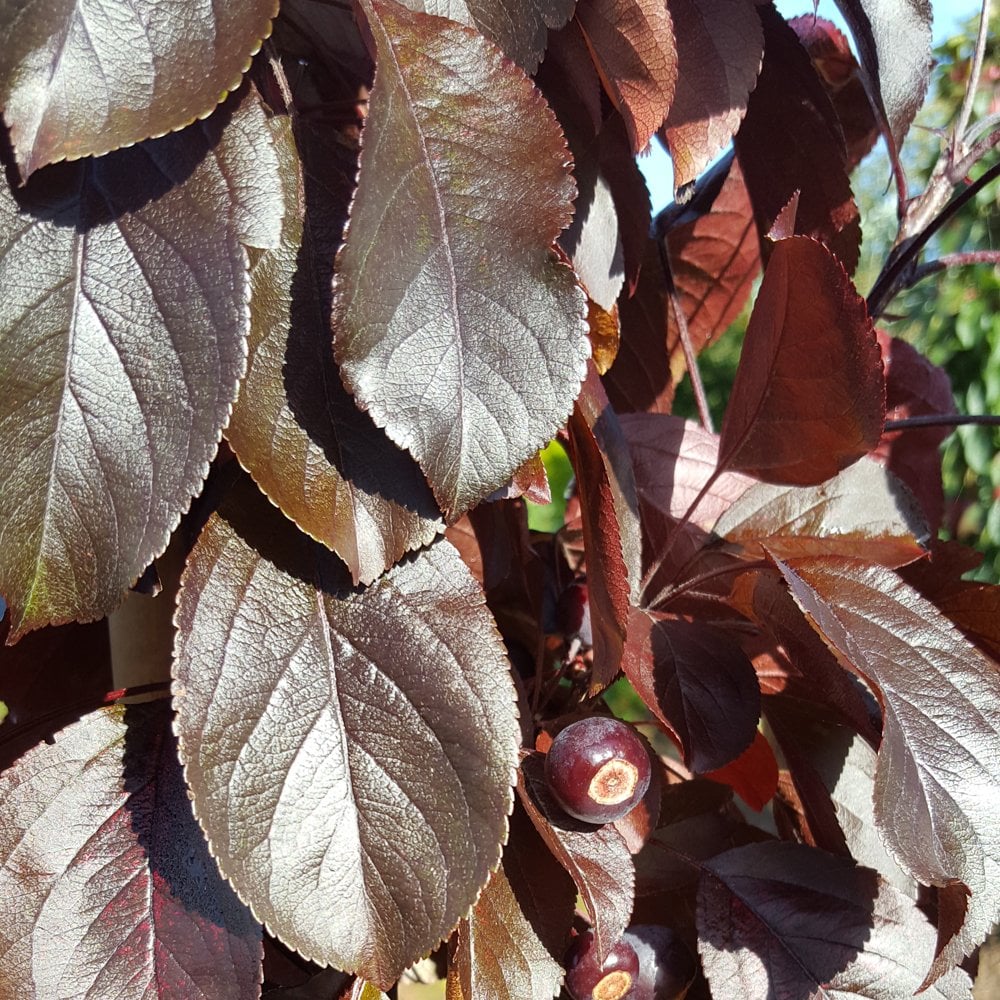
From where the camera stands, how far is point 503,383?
0.42m

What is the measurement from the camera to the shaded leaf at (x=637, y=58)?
0.52m

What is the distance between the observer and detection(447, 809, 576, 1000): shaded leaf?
20.7 inches

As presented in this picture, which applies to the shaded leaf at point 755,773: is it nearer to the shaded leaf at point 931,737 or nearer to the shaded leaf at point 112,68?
the shaded leaf at point 931,737

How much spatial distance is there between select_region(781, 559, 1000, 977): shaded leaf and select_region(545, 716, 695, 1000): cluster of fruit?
126mm

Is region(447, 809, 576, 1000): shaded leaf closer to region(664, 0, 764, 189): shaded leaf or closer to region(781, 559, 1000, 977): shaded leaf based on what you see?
region(781, 559, 1000, 977): shaded leaf

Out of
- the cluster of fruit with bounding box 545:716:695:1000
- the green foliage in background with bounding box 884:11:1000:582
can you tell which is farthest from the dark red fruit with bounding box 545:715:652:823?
the green foliage in background with bounding box 884:11:1000:582

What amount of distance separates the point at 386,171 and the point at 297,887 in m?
0.31

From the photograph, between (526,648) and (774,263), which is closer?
(774,263)

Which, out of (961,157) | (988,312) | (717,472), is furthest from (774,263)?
(988,312)

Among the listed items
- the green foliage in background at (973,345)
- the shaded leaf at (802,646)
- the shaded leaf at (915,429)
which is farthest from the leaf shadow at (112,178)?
the green foliage in background at (973,345)

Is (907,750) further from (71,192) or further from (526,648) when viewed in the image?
(71,192)

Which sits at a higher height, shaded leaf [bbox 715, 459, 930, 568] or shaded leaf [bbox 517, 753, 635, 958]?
shaded leaf [bbox 715, 459, 930, 568]

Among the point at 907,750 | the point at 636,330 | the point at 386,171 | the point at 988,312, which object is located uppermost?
the point at 386,171

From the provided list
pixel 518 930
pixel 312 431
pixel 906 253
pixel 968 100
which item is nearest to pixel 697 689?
pixel 518 930
